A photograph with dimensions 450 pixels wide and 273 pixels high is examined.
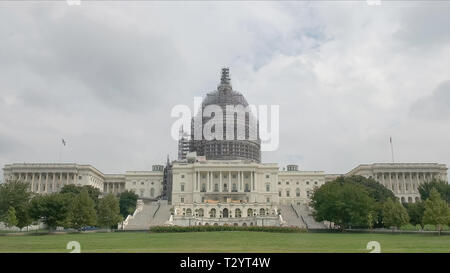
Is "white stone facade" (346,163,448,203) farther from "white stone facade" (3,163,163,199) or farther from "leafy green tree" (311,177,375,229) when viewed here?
"white stone facade" (3,163,163,199)

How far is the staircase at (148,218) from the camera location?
79.0 m

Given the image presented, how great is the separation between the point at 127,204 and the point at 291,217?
132ft

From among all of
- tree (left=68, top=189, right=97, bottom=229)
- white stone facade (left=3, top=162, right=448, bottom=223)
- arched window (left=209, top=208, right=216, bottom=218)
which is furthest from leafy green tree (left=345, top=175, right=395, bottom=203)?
tree (left=68, top=189, right=97, bottom=229)

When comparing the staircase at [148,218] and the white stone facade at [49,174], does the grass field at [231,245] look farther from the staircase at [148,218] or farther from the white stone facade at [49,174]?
the white stone facade at [49,174]

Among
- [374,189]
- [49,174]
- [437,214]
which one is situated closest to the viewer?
[437,214]

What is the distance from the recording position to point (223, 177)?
119 meters

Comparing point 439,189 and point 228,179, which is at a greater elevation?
point 228,179

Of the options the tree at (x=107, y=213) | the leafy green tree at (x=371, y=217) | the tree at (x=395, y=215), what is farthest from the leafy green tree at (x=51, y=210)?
the tree at (x=395, y=215)

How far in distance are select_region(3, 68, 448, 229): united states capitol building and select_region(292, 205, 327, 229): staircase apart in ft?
4.06

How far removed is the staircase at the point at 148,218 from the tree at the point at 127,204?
3038 millimetres

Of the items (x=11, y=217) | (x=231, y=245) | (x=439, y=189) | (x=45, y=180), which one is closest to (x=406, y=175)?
(x=439, y=189)

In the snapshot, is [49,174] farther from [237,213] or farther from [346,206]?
[346,206]

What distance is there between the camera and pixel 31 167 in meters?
126

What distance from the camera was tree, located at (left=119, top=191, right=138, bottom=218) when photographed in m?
95.7
